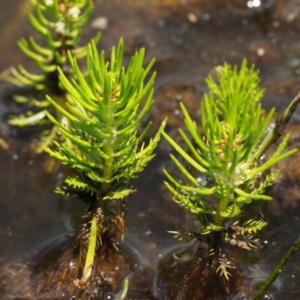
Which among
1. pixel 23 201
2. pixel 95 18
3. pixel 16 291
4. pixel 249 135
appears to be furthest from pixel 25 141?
pixel 249 135

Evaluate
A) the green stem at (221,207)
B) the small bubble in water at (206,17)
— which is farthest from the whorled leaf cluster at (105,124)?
the small bubble in water at (206,17)

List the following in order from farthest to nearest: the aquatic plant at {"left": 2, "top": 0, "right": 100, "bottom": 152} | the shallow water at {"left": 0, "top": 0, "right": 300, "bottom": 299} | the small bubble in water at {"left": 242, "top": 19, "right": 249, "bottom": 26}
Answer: the small bubble in water at {"left": 242, "top": 19, "right": 249, "bottom": 26} < the aquatic plant at {"left": 2, "top": 0, "right": 100, "bottom": 152} < the shallow water at {"left": 0, "top": 0, "right": 300, "bottom": 299}

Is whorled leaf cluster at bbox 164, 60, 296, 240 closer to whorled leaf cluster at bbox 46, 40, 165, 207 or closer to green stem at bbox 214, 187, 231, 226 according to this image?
green stem at bbox 214, 187, 231, 226

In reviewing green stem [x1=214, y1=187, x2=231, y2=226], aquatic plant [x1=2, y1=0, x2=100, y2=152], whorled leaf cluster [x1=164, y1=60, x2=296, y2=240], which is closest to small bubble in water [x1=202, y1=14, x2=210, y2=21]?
aquatic plant [x1=2, y1=0, x2=100, y2=152]

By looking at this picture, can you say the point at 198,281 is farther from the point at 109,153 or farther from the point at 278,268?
the point at 109,153

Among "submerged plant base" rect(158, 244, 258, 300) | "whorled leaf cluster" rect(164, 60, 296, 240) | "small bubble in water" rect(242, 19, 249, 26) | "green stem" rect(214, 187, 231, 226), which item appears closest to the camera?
"whorled leaf cluster" rect(164, 60, 296, 240)

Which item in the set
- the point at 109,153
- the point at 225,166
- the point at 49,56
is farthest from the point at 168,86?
the point at 225,166

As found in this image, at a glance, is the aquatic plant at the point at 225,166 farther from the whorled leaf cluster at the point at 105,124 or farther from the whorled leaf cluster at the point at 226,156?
the whorled leaf cluster at the point at 105,124

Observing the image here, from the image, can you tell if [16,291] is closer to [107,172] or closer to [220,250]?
[107,172]
